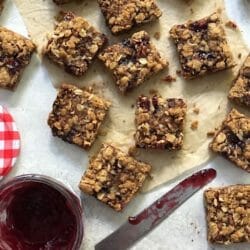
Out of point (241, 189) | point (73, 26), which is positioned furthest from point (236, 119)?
point (73, 26)

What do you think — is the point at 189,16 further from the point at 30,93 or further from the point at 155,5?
the point at 30,93

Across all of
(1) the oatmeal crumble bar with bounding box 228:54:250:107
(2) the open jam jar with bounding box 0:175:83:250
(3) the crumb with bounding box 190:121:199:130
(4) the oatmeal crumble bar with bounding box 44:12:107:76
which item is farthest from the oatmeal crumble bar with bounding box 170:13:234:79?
(2) the open jam jar with bounding box 0:175:83:250

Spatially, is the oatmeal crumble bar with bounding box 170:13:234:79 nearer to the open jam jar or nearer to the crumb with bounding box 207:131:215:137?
the crumb with bounding box 207:131:215:137

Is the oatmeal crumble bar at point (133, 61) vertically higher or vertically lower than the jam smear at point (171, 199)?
higher

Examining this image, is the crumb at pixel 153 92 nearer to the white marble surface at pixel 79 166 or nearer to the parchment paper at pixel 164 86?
the parchment paper at pixel 164 86

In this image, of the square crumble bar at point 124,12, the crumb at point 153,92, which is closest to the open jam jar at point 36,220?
the crumb at point 153,92

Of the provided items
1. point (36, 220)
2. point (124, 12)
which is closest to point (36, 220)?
point (36, 220)
